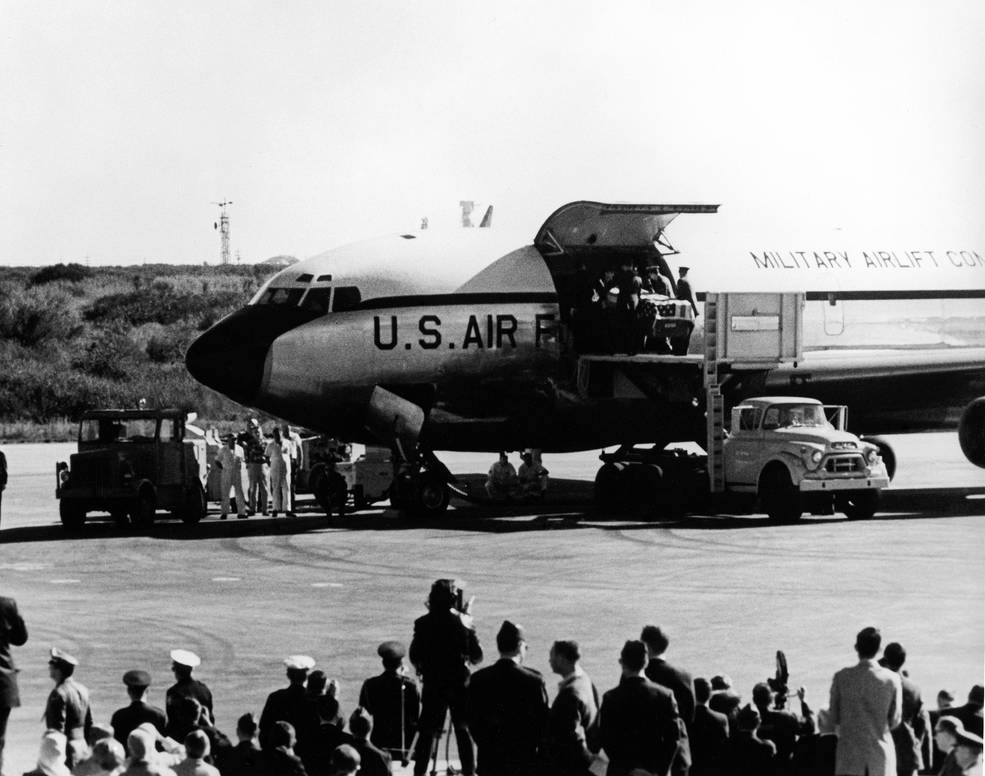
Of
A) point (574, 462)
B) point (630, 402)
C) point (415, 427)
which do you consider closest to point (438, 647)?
point (415, 427)

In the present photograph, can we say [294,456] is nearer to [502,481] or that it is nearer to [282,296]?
[502,481]

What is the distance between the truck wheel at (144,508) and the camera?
1063 inches

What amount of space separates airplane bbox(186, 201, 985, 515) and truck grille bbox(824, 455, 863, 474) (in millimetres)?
2650

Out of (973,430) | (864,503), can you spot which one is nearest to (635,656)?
(864,503)

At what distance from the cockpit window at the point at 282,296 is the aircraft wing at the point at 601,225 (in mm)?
4220

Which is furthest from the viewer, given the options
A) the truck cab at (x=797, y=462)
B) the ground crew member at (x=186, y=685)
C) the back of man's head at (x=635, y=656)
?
the truck cab at (x=797, y=462)

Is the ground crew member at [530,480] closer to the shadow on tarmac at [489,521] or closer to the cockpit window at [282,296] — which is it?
the shadow on tarmac at [489,521]

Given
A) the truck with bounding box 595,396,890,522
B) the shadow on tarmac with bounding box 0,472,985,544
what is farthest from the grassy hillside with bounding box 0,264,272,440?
the truck with bounding box 595,396,890,522

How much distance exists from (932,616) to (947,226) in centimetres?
1674

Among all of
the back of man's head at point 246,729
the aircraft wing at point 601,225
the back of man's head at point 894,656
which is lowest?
the back of man's head at point 246,729

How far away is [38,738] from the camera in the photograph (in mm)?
13203

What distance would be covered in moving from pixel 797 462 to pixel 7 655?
15685 millimetres

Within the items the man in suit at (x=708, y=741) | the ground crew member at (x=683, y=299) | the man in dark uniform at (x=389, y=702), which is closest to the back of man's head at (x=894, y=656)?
the man in suit at (x=708, y=741)

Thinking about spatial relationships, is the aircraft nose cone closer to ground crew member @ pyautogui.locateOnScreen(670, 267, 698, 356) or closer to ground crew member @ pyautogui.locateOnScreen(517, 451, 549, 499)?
ground crew member @ pyautogui.locateOnScreen(517, 451, 549, 499)
